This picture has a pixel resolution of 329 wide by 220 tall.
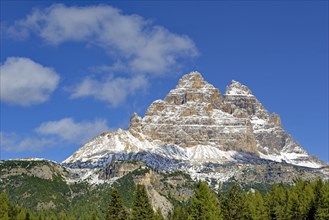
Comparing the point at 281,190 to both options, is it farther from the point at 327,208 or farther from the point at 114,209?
the point at 114,209

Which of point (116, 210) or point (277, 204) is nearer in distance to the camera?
point (116, 210)

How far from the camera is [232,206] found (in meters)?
113

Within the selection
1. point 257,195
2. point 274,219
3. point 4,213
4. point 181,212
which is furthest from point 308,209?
point 4,213

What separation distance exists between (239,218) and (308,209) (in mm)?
20735

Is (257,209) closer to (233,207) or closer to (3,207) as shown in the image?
(233,207)

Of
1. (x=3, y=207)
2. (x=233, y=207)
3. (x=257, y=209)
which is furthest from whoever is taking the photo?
(x=257, y=209)

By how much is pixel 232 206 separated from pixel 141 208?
26831 mm

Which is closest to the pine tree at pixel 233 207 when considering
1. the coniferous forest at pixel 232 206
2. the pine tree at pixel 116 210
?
the coniferous forest at pixel 232 206

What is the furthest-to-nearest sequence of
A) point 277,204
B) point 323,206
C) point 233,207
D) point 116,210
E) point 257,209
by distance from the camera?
1. point 277,204
2. point 257,209
3. point 323,206
4. point 233,207
5. point 116,210

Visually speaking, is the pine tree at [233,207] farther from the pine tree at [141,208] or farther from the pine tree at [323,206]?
the pine tree at [141,208]

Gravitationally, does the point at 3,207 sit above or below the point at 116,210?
above

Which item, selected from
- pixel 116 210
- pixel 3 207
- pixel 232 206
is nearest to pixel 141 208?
pixel 116 210

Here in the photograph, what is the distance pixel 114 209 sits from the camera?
288 ft

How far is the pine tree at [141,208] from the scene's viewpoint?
92.4 metres
